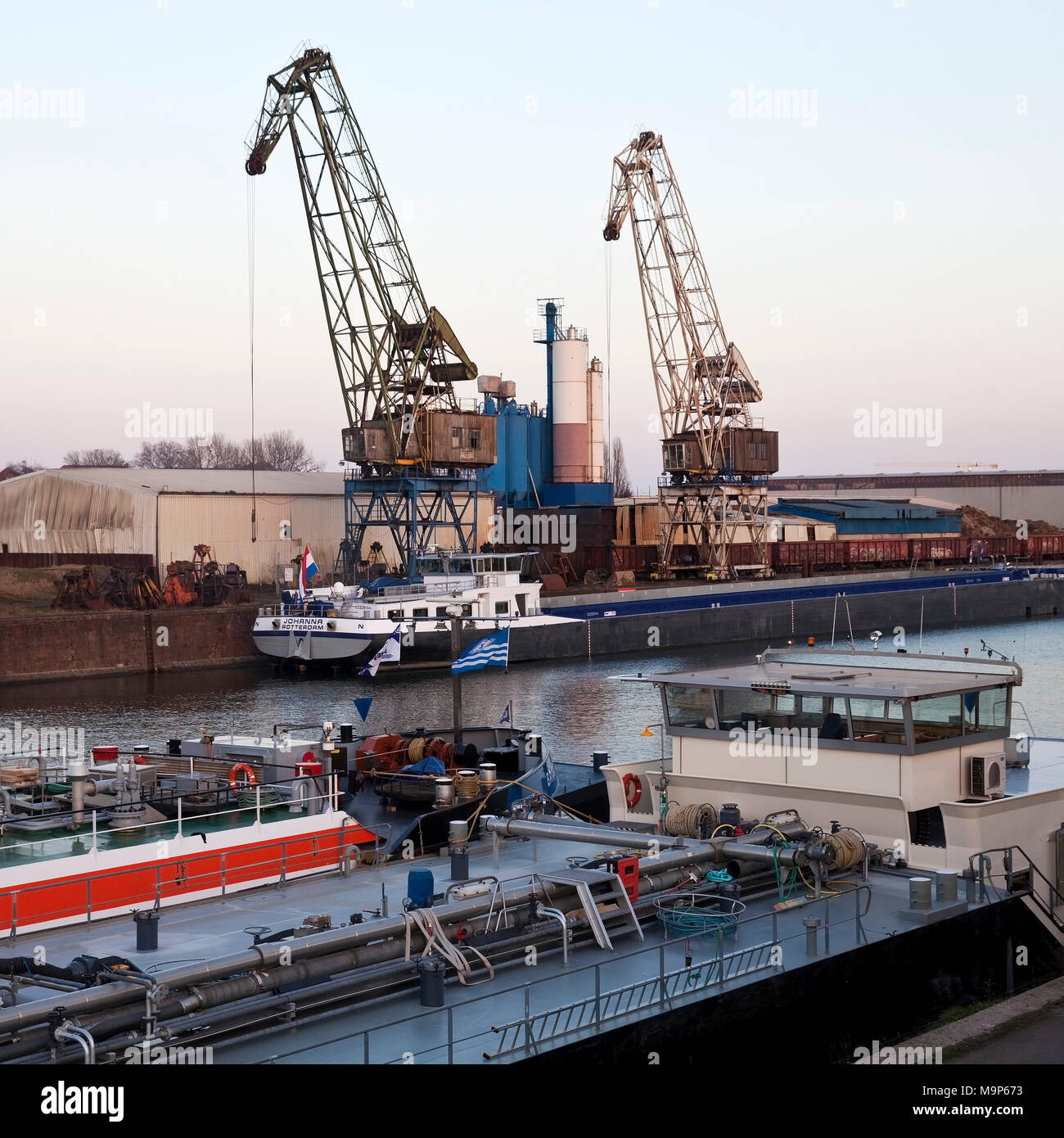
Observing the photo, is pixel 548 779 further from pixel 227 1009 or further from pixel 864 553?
pixel 864 553

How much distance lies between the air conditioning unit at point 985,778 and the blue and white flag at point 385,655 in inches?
552

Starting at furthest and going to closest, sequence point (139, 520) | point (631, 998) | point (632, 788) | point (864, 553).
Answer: point (864, 553) < point (139, 520) < point (632, 788) < point (631, 998)

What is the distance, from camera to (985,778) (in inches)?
618

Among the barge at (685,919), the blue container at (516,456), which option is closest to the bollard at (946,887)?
the barge at (685,919)

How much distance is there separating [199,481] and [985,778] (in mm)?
59670

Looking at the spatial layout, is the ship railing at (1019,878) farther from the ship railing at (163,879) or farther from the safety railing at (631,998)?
the ship railing at (163,879)

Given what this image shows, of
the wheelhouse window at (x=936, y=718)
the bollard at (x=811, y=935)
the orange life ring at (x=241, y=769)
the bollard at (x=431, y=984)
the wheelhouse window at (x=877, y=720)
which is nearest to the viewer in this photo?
the bollard at (x=431, y=984)

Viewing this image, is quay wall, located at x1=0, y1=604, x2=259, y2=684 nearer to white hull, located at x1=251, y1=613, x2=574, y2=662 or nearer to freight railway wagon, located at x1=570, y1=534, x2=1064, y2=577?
white hull, located at x1=251, y1=613, x2=574, y2=662

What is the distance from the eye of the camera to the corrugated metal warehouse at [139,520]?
65688 mm

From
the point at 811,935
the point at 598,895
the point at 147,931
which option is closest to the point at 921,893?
the point at 811,935

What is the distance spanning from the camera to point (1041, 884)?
15.8 metres

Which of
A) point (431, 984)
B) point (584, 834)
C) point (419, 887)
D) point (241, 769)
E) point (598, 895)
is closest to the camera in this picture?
point (431, 984)
